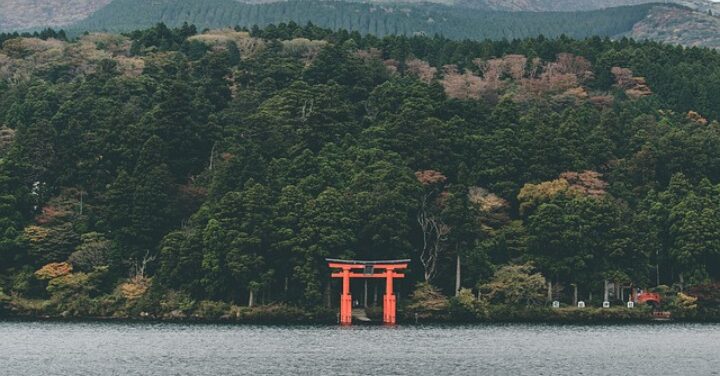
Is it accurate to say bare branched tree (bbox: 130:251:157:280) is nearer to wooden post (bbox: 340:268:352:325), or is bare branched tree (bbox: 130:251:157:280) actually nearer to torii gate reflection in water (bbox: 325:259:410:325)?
torii gate reflection in water (bbox: 325:259:410:325)

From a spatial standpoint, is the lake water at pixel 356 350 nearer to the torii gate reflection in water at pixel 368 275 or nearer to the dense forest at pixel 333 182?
the torii gate reflection in water at pixel 368 275

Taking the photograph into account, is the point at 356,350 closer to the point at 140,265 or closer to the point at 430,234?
the point at 430,234

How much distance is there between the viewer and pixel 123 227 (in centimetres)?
9269

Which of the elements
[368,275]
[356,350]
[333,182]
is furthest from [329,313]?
[356,350]

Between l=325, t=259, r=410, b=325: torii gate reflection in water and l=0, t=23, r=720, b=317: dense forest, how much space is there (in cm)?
145

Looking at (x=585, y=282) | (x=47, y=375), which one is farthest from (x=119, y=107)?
(x=47, y=375)

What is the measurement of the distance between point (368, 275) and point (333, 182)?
1027cm

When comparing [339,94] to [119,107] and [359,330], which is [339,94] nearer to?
[119,107]

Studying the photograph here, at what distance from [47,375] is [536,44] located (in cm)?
8471

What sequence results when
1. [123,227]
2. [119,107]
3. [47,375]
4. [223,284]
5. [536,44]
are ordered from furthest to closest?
1. [536,44]
2. [119,107]
3. [123,227]
4. [223,284]
5. [47,375]

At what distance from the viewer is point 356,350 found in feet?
224

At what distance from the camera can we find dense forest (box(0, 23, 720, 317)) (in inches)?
3469

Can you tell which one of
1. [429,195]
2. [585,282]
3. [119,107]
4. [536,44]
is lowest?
[585,282]

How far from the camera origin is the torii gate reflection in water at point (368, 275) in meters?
85.7
